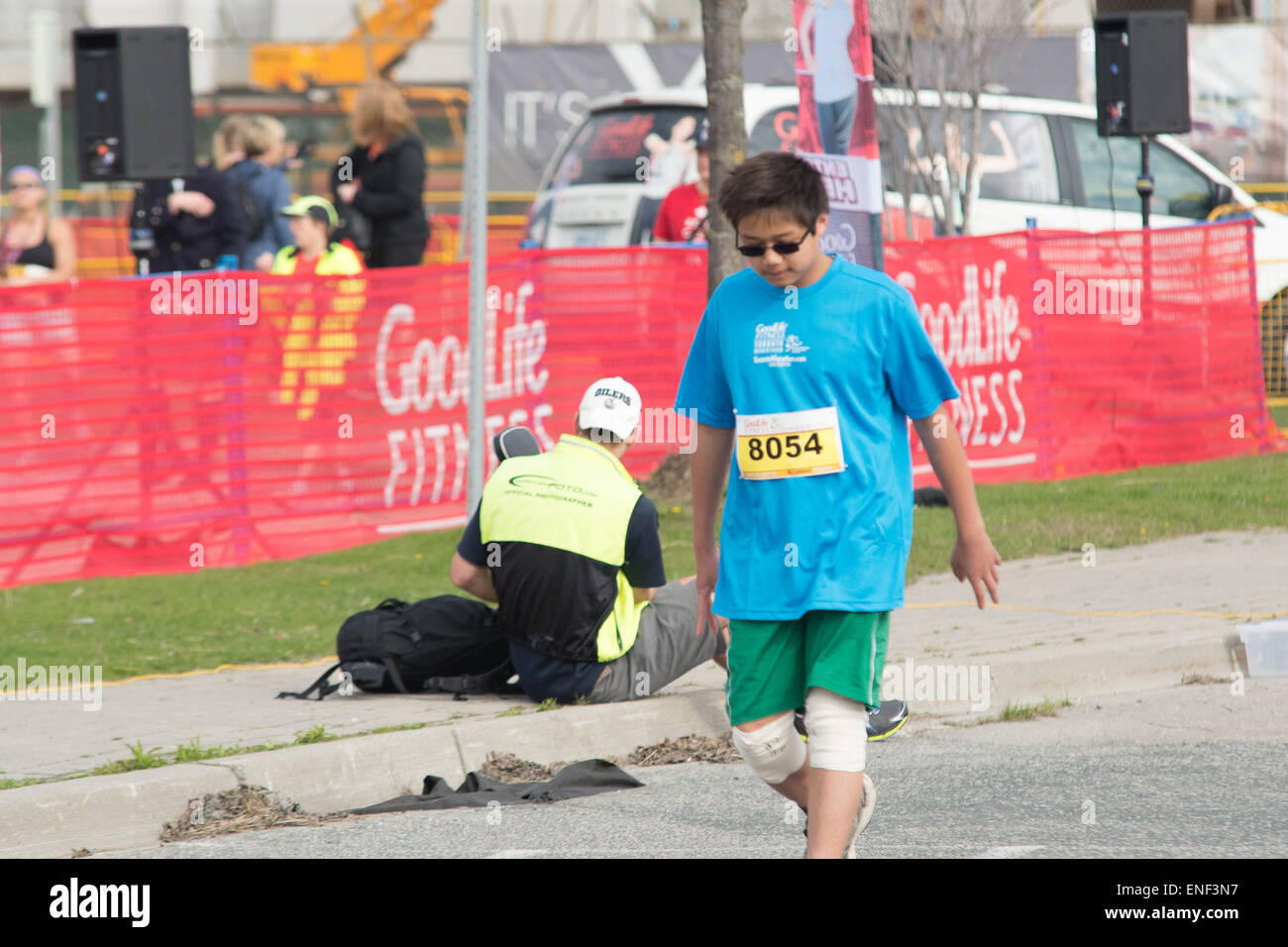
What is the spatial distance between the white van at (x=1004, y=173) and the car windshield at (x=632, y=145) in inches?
0.4

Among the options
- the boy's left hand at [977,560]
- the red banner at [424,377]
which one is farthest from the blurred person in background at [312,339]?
the boy's left hand at [977,560]

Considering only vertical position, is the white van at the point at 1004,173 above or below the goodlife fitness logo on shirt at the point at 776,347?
above

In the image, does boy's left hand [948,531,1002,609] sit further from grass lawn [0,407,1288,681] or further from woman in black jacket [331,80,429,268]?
woman in black jacket [331,80,429,268]

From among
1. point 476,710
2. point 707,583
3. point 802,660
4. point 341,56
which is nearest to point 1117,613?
point 476,710

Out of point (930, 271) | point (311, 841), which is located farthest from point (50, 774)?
point (930, 271)

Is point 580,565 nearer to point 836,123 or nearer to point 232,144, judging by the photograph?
point 836,123

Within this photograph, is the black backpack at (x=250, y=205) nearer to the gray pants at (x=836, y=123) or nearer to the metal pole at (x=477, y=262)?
the metal pole at (x=477, y=262)

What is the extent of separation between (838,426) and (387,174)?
8731 millimetres

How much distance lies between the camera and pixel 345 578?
9594 mm

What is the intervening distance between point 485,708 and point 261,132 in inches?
320

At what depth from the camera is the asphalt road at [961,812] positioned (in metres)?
4.99

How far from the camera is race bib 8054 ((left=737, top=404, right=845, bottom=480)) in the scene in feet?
13.9

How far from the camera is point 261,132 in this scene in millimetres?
13625

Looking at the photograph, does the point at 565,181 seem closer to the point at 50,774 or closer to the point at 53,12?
the point at 50,774
